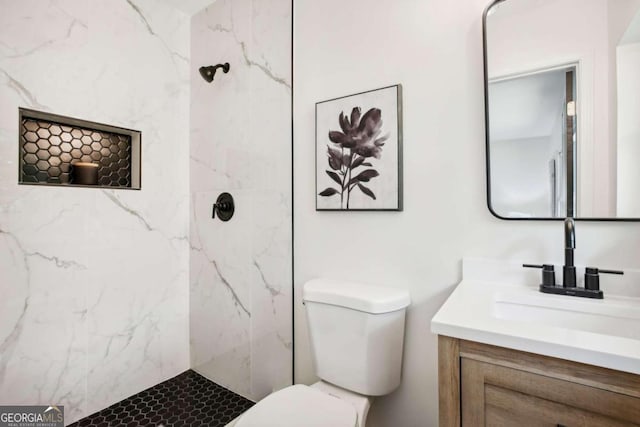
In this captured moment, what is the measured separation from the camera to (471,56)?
44.7 inches

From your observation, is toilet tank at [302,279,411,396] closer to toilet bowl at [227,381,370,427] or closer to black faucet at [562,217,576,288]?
toilet bowl at [227,381,370,427]

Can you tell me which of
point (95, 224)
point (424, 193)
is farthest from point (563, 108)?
point (95, 224)

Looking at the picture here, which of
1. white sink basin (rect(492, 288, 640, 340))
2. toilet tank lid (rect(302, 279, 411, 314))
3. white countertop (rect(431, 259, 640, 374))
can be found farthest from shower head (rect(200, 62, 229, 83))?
white sink basin (rect(492, 288, 640, 340))

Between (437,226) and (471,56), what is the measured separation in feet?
2.07

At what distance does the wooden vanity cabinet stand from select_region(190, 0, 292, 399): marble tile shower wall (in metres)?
1.01

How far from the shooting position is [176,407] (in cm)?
167

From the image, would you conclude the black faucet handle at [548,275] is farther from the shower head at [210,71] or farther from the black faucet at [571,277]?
the shower head at [210,71]

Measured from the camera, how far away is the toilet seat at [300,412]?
1.01 m

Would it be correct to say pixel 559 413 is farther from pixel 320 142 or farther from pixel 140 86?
pixel 140 86

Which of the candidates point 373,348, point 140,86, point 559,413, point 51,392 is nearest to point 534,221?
point 559,413

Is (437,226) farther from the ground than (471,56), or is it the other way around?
(471,56)

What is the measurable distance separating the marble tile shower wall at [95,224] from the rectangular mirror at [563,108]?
5.82 feet
